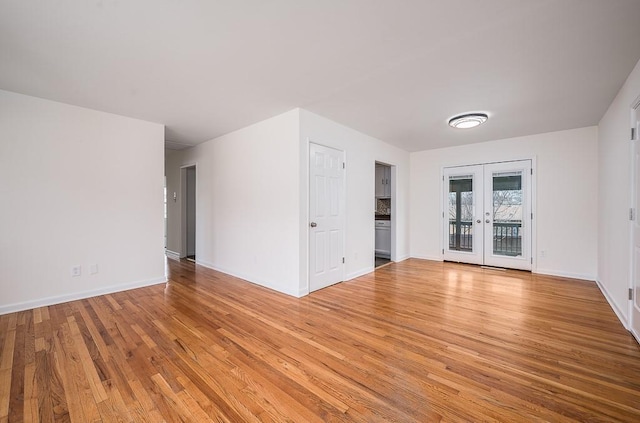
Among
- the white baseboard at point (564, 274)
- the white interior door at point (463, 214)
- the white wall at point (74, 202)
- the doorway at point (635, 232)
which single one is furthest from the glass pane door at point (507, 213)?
the white wall at point (74, 202)

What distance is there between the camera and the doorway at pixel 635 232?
2432 millimetres

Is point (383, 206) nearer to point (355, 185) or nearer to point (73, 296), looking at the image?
point (355, 185)

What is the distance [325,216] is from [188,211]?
410 centimetres

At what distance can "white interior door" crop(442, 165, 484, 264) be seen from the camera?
18.0 ft

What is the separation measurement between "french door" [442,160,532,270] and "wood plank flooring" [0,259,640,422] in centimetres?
163

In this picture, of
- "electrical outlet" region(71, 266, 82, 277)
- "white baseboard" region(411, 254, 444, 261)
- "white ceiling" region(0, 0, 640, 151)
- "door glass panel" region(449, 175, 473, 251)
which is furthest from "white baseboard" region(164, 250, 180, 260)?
"door glass panel" region(449, 175, 473, 251)

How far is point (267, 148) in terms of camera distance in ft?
13.3

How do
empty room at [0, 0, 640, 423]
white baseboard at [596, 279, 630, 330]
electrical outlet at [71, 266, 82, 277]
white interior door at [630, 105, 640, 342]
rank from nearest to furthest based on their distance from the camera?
empty room at [0, 0, 640, 423] → white interior door at [630, 105, 640, 342] → white baseboard at [596, 279, 630, 330] → electrical outlet at [71, 266, 82, 277]

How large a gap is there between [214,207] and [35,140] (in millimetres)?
2507

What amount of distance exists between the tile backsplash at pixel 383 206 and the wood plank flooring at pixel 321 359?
11.6 feet

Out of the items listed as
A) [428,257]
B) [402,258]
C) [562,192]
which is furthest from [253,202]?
[562,192]

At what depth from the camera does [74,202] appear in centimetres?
351

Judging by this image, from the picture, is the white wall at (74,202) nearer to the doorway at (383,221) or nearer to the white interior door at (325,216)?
the white interior door at (325,216)

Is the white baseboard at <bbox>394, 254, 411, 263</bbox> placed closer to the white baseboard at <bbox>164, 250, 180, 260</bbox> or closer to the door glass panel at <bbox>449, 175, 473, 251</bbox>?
the door glass panel at <bbox>449, 175, 473, 251</bbox>
